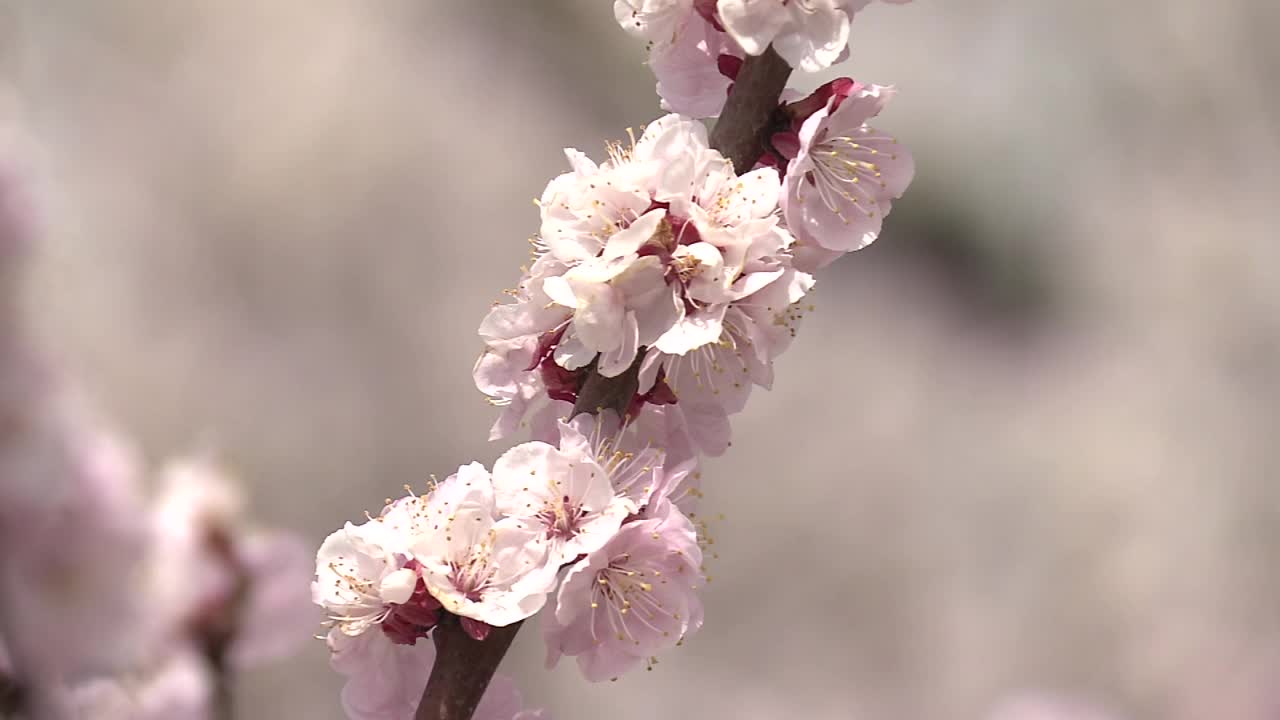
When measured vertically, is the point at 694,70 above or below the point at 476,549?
above

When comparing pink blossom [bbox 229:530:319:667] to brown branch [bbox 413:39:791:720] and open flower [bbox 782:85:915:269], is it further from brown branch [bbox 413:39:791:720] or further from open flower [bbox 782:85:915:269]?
open flower [bbox 782:85:915:269]

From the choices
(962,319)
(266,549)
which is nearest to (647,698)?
(962,319)

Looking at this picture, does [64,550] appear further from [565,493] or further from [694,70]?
[694,70]

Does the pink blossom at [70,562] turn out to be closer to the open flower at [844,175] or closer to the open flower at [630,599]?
the open flower at [630,599]

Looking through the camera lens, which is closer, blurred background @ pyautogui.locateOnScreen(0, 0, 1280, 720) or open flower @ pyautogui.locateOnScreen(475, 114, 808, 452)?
open flower @ pyautogui.locateOnScreen(475, 114, 808, 452)

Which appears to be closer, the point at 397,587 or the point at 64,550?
the point at 64,550

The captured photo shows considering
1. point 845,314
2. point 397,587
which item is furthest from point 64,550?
point 845,314

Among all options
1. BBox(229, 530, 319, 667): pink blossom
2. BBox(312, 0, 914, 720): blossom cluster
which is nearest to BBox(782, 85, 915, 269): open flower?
BBox(312, 0, 914, 720): blossom cluster
